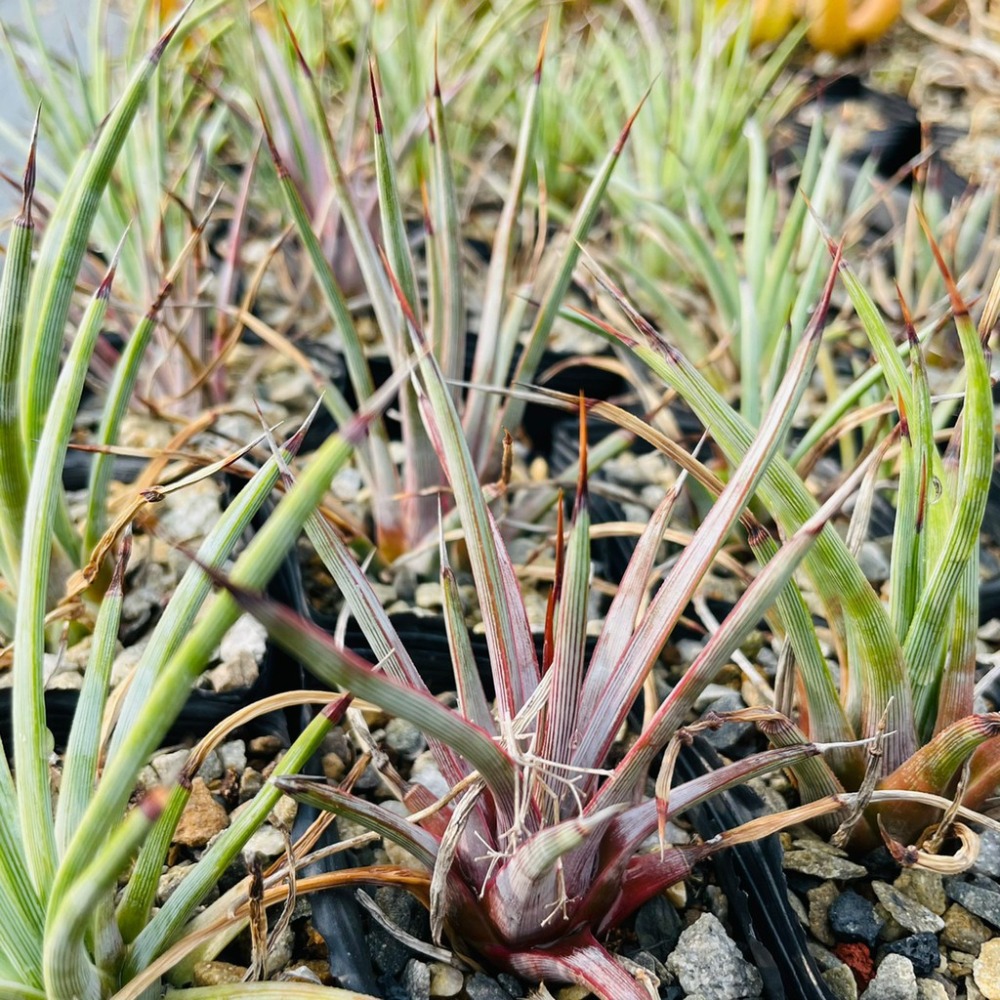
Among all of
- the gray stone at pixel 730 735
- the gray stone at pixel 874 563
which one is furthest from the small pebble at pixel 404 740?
the gray stone at pixel 874 563

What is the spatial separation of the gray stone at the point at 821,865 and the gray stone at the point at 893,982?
0.06m

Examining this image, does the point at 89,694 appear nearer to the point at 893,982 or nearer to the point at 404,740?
the point at 404,740

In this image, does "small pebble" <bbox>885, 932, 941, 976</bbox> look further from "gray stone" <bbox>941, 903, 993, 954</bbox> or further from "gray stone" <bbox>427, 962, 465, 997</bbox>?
"gray stone" <bbox>427, 962, 465, 997</bbox>

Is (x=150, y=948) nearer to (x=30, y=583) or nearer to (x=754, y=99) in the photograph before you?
(x=30, y=583)

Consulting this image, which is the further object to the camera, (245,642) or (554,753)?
(245,642)

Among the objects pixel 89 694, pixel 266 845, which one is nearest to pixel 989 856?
pixel 266 845

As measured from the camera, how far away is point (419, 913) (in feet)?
1.95

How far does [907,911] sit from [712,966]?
15cm

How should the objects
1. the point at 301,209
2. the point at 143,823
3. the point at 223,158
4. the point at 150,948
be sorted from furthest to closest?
the point at 223,158 → the point at 301,209 → the point at 150,948 → the point at 143,823

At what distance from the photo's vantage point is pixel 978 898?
628 millimetres

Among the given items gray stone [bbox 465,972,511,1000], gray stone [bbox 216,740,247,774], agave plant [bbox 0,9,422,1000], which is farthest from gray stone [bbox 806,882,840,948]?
gray stone [bbox 216,740,247,774]

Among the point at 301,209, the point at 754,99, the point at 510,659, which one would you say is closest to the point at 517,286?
the point at 301,209

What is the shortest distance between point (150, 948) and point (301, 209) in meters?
0.53

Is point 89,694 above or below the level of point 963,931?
above
